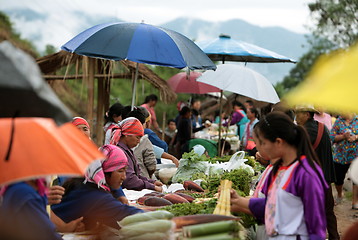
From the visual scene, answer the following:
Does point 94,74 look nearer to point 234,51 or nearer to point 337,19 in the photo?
point 234,51

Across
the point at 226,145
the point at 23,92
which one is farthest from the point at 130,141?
the point at 226,145

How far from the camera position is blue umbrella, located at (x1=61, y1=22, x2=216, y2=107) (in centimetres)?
629

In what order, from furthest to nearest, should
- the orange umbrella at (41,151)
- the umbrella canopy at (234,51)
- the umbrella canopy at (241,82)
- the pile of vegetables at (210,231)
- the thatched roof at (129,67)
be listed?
the thatched roof at (129,67) < the umbrella canopy at (234,51) < the umbrella canopy at (241,82) < the pile of vegetables at (210,231) < the orange umbrella at (41,151)

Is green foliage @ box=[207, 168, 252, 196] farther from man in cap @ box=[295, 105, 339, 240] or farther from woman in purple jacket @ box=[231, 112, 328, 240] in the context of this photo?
woman in purple jacket @ box=[231, 112, 328, 240]

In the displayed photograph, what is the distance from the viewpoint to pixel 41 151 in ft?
8.54

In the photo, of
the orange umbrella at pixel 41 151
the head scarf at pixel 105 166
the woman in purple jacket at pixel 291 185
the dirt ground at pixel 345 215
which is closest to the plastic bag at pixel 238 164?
the dirt ground at pixel 345 215

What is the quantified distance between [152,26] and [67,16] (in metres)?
166

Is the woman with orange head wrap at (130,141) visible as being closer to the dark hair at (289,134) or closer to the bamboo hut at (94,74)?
the dark hair at (289,134)

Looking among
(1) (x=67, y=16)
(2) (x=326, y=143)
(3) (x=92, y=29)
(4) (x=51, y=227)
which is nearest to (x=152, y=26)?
(3) (x=92, y=29)

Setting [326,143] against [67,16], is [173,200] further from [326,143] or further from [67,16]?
[67,16]

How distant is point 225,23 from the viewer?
174375 mm

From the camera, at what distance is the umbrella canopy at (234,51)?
967 centimetres

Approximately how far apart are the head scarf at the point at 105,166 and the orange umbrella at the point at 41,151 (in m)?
1.20

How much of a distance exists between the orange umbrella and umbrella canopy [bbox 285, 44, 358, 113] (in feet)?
3.52
